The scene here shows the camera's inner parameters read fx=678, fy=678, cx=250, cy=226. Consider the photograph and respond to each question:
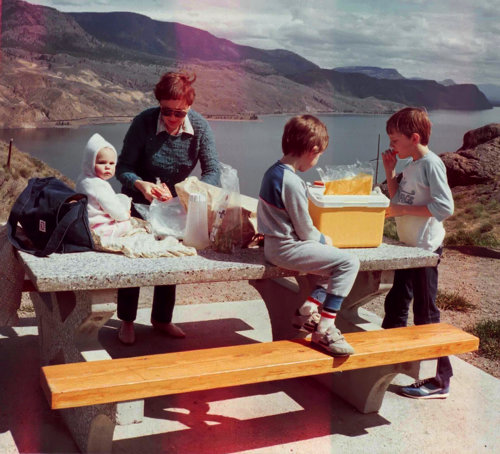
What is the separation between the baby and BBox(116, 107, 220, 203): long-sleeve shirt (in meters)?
0.56

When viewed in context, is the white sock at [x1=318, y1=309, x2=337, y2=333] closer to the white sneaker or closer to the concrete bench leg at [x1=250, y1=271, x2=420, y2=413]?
the white sneaker

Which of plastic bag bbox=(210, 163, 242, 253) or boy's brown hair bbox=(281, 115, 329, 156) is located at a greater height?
boy's brown hair bbox=(281, 115, 329, 156)

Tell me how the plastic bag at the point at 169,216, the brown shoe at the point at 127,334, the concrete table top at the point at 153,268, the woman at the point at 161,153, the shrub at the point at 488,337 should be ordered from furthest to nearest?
the shrub at the point at 488,337
the brown shoe at the point at 127,334
the woman at the point at 161,153
the plastic bag at the point at 169,216
the concrete table top at the point at 153,268

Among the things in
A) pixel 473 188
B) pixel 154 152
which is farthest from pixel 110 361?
pixel 473 188

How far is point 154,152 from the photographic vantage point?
378 cm

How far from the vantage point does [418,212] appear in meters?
3.45

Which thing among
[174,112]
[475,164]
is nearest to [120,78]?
[475,164]

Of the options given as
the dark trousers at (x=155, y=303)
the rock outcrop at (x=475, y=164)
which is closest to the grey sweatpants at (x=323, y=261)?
the dark trousers at (x=155, y=303)

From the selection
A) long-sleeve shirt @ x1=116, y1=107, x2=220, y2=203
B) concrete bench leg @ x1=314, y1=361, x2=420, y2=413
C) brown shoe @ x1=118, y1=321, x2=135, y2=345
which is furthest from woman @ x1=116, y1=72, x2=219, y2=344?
concrete bench leg @ x1=314, y1=361, x2=420, y2=413

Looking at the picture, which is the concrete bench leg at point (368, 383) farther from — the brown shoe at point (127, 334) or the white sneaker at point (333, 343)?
the brown shoe at point (127, 334)

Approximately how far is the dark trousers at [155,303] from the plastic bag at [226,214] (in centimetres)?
77

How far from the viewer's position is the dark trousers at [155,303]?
387 centimetres

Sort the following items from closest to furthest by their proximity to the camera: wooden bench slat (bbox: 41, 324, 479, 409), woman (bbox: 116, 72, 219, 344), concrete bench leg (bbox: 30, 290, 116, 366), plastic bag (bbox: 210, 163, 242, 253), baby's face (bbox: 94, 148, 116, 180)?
wooden bench slat (bbox: 41, 324, 479, 409) → concrete bench leg (bbox: 30, 290, 116, 366) → baby's face (bbox: 94, 148, 116, 180) → plastic bag (bbox: 210, 163, 242, 253) → woman (bbox: 116, 72, 219, 344)

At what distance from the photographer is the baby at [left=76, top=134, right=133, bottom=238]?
10.2 feet
